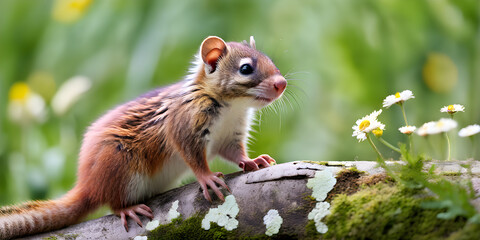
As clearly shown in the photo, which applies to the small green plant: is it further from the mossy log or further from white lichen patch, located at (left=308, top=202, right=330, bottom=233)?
white lichen patch, located at (left=308, top=202, right=330, bottom=233)

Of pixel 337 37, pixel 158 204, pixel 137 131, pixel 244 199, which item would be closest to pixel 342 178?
pixel 244 199

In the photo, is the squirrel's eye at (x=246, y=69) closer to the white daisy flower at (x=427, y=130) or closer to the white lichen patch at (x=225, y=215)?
the white lichen patch at (x=225, y=215)

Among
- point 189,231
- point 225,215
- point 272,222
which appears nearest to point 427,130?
point 272,222

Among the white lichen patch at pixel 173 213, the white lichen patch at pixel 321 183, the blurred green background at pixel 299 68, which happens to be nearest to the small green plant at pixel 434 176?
the white lichen patch at pixel 321 183

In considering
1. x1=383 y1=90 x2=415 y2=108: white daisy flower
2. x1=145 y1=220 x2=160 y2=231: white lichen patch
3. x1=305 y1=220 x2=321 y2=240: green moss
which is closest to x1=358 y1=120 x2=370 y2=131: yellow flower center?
x1=383 y1=90 x2=415 y2=108: white daisy flower

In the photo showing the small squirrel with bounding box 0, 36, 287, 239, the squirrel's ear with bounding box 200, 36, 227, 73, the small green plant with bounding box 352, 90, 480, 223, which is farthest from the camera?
the squirrel's ear with bounding box 200, 36, 227, 73

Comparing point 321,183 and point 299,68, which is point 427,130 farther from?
point 299,68

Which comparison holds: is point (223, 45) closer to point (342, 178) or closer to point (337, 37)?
point (342, 178)
